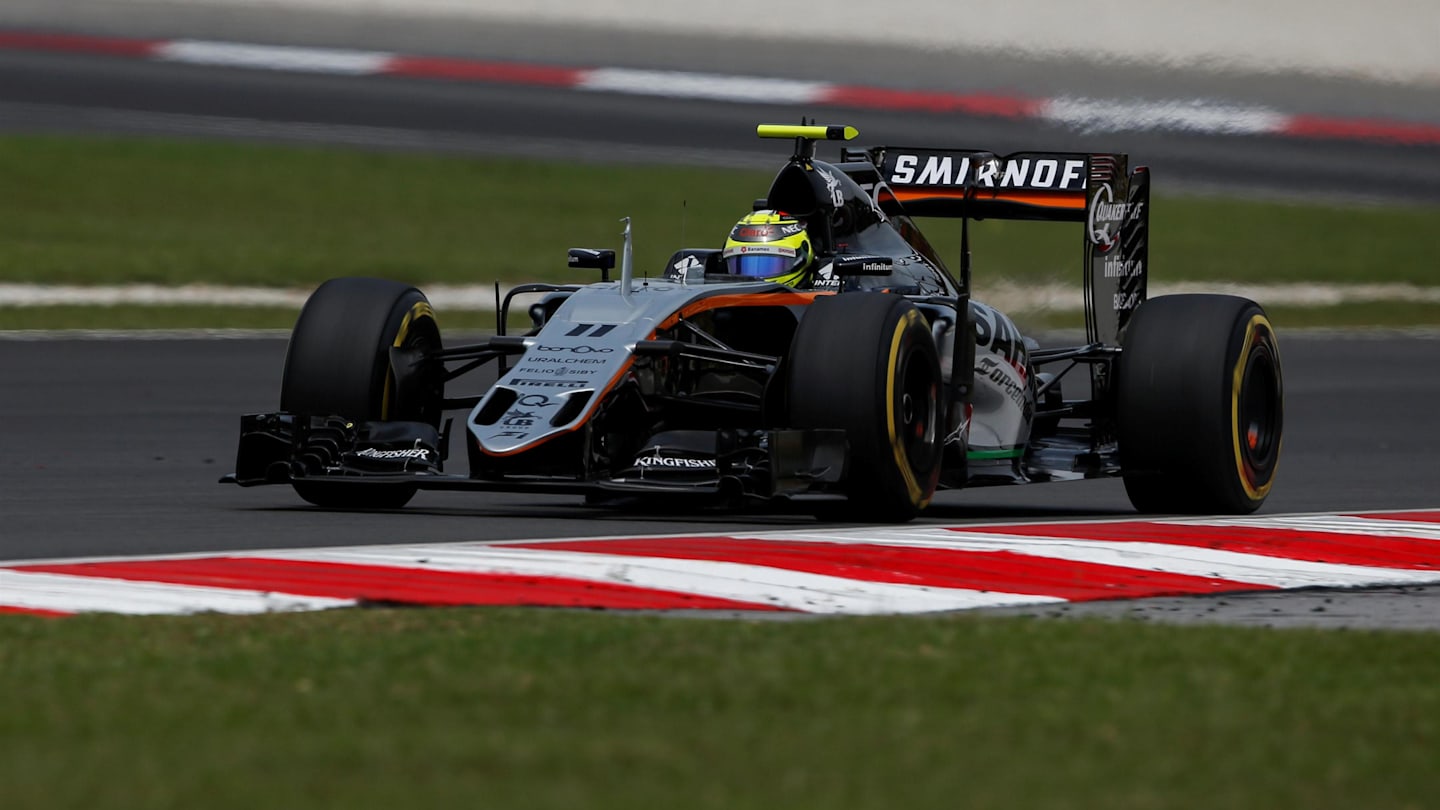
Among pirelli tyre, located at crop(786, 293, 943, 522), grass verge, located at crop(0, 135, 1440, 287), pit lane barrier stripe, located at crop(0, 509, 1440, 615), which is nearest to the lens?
pit lane barrier stripe, located at crop(0, 509, 1440, 615)

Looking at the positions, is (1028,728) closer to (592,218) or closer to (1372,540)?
(1372,540)

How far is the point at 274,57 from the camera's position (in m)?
34.8

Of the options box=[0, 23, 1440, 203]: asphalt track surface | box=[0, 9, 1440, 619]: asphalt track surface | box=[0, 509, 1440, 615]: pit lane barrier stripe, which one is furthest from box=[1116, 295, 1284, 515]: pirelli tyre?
box=[0, 23, 1440, 203]: asphalt track surface

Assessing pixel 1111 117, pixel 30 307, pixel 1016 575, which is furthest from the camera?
pixel 30 307

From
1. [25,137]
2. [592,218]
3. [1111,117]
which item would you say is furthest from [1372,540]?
[25,137]

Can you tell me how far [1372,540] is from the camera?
405 inches

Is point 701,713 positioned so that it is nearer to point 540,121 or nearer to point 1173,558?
point 1173,558

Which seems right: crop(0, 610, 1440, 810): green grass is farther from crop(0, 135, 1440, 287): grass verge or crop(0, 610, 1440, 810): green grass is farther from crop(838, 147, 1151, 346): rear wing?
crop(0, 135, 1440, 287): grass verge

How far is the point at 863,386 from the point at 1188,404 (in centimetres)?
208

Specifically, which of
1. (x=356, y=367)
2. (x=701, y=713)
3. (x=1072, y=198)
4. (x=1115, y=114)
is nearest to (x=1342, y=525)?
(x=1072, y=198)

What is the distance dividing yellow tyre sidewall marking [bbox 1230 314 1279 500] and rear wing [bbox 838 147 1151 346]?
1.00 m

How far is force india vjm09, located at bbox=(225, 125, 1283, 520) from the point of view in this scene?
10391 mm

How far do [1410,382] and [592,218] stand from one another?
12.0 metres

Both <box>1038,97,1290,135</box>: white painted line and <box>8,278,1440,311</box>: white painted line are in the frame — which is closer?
<box>1038,97,1290,135</box>: white painted line
